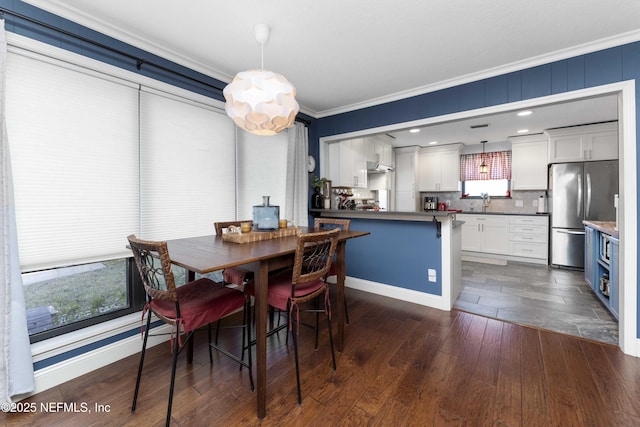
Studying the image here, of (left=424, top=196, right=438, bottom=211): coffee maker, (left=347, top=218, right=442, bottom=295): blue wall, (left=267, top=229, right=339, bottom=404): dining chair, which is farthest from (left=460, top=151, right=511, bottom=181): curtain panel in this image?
(left=267, top=229, right=339, bottom=404): dining chair

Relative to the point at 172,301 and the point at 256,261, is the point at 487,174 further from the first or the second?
the point at 172,301

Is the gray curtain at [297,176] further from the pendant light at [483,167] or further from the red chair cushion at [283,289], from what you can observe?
the pendant light at [483,167]

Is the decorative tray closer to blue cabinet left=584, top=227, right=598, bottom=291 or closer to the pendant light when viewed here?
blue cabinet left=584, top=227, right=598, bottom=291

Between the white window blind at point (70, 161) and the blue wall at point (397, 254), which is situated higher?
the white window blind at point (70, 161)

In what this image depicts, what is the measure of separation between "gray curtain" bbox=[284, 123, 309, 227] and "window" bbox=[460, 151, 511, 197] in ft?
14.1

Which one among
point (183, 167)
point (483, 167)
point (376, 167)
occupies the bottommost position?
point (183, 167)

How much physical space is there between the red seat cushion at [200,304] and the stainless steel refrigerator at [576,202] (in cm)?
541

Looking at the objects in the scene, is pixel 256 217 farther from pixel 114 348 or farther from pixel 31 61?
pixel 31 61

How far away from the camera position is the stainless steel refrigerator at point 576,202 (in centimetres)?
433

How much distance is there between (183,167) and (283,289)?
59.0 inches

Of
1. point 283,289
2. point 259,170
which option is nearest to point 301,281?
point 283,289

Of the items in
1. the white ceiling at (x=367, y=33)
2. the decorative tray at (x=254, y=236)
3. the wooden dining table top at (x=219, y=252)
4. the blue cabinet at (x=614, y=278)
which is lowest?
the blue cabinet at (x=614, y=278)

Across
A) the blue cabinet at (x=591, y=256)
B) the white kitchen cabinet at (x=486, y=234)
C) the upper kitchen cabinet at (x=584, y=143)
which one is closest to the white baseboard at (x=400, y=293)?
the blue cabinet at (x=591, y=256)

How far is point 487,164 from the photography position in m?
5.98
